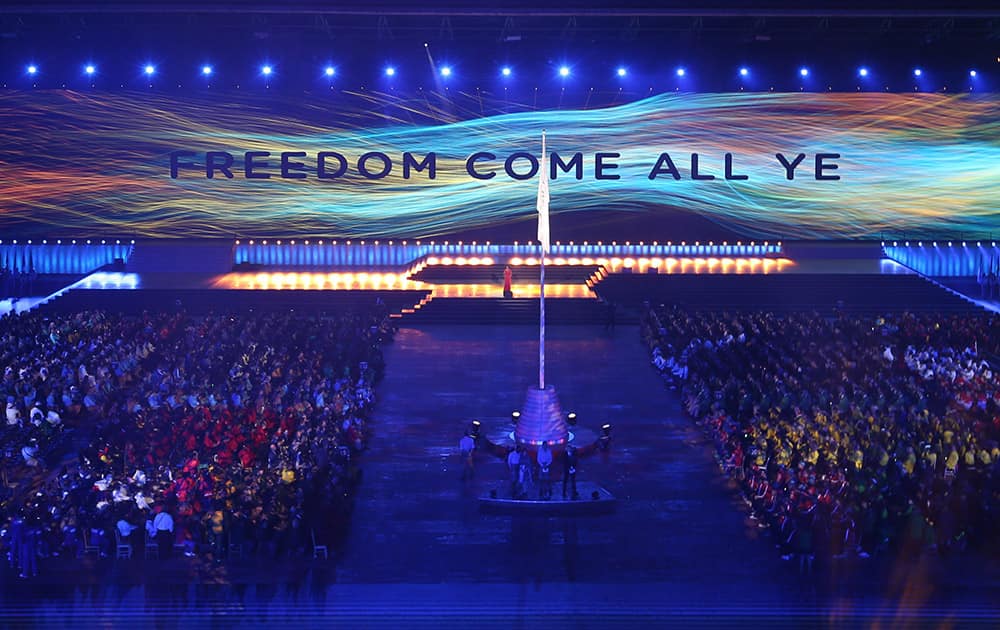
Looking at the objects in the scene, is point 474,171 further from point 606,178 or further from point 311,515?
point 311,515

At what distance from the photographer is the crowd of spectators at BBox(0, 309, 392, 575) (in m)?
19.2

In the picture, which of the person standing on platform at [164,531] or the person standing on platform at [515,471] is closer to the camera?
the person standing on platform at [164,531]

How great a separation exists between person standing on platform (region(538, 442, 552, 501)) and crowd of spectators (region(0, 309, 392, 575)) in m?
3.13

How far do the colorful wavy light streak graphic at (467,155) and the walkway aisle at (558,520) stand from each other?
1022 centimetres

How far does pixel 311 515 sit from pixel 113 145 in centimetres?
2333

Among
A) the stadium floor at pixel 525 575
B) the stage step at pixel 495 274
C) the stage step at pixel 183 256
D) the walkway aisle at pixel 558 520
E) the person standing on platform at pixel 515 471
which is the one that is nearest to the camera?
the stadium floor at pixel 525 575

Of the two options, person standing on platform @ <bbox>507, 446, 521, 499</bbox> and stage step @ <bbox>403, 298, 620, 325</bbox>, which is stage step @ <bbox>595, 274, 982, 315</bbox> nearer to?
stage step @ <bbox>403, 298, 620, 325</bbox>

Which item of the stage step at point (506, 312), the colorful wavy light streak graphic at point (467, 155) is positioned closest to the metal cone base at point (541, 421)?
the stage step at point (506, 312)

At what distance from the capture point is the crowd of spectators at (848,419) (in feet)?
62.7

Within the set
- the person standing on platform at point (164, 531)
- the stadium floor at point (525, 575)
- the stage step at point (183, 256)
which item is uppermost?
the stage step at point (183, 256)

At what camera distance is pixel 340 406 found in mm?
24359

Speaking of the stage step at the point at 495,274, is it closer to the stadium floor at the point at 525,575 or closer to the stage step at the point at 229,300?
the stage step at the point at 229,300

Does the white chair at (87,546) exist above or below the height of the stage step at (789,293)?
below

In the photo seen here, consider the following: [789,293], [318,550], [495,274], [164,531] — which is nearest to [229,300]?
[495,274]
